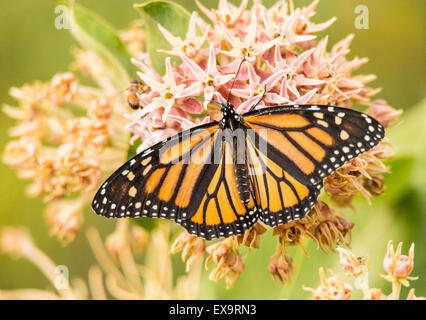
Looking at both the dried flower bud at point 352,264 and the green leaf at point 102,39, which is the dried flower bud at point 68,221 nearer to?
the green leaf at point 102,39

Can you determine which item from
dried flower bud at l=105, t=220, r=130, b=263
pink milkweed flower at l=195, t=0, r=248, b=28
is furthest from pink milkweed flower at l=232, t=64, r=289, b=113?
dried flower bud at l=105, t=220, r=130, b=263

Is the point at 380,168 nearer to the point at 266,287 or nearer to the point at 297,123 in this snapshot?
the point at 297,123

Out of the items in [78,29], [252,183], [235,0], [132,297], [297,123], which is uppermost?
[235,0]

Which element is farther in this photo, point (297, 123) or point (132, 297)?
point (132, 297)

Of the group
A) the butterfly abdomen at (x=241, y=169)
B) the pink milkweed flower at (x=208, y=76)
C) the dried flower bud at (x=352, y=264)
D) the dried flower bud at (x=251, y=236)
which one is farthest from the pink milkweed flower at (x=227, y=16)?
the dried flower bud at (x=352, y=264)

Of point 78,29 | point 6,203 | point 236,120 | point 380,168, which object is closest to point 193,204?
point 236,120

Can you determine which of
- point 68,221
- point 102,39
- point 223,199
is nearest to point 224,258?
point 223,199

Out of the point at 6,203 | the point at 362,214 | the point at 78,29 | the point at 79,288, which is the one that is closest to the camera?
the point at 78,29
